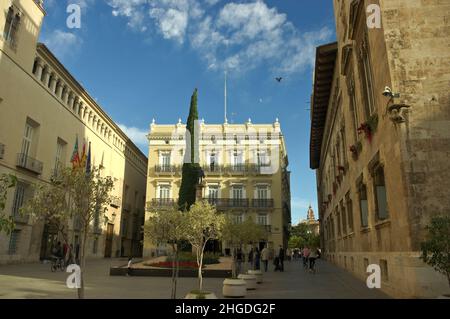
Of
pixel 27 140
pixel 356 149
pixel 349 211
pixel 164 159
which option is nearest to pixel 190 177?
pixel 27 140

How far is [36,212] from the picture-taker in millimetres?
7871

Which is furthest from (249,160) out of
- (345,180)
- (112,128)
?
(345,180)

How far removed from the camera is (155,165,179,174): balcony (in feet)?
153

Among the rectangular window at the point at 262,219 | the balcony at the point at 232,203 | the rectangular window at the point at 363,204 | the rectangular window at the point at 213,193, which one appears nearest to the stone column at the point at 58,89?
the rectangular window at the point at 213,193

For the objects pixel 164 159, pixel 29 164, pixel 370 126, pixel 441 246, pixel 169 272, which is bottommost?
pixel 169 272

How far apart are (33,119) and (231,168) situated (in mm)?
25136

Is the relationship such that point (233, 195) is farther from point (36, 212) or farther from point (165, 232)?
point (36, 212)

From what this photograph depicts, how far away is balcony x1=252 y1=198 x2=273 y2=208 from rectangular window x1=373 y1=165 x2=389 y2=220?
31.9m

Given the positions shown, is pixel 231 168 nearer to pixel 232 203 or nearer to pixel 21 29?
pixel 232 203

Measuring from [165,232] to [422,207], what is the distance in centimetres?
783

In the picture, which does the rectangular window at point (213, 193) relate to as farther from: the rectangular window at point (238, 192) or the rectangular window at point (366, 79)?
the rectangular window at point (366, 79)

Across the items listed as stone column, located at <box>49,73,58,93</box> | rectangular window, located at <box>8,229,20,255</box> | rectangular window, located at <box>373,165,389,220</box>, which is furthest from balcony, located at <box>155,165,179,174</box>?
rectangular window, located at <box>373,165,389,220</box>

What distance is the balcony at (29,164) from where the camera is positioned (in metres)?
25.8

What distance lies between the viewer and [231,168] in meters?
46.7
